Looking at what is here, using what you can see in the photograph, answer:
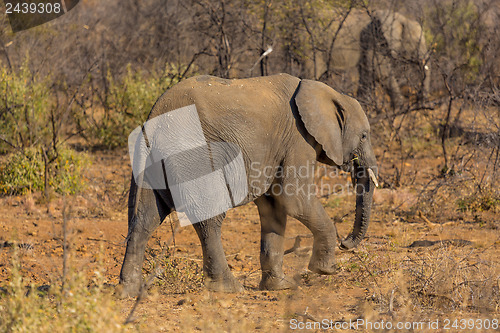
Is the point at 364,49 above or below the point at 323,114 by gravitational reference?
below

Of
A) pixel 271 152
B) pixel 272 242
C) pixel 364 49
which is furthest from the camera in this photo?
pixel 364 49

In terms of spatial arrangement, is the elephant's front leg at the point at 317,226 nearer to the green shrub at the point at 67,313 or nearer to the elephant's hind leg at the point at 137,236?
the elephant's hind leg at the point at 137,236

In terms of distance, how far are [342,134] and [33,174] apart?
4.72 metres

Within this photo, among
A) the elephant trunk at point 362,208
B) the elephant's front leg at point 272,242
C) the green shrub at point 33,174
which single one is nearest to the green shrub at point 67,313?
the elephant's front leg at point 272,242

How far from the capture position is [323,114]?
5.56 m

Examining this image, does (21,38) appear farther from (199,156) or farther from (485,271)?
(485,271)

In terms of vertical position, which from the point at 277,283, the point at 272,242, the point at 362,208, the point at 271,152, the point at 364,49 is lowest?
the point at 277,283

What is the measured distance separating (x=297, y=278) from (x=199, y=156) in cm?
134

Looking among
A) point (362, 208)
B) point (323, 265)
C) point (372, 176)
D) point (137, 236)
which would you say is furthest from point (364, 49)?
point (137, 236)

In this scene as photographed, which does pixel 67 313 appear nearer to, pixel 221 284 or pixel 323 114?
pixel 221 284

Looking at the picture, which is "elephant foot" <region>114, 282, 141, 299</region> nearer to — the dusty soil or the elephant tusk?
the dusty soil

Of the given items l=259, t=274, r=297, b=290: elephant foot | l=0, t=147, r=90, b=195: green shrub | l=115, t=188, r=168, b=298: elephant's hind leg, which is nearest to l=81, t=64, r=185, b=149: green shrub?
l=0, t=147, r=90, b=195: green shrub

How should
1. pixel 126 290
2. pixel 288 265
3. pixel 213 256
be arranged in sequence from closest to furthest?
pixel 126 290
pixel 213 256
pixel 288 265

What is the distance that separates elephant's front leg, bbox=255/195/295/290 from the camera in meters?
5.83
